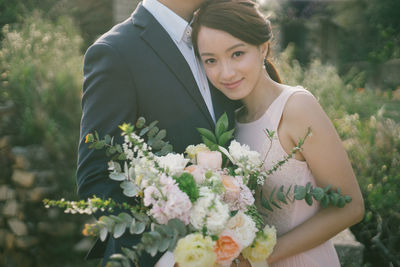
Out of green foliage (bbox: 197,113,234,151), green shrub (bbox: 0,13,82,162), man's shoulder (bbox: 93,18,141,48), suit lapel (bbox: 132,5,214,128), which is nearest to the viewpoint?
green foliage (bbox: 197,113,234,151)

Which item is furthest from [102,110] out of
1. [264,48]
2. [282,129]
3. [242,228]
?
[264,48]

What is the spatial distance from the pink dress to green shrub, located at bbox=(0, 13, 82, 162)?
92.5 inches

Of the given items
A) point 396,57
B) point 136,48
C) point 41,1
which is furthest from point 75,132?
point 396,57

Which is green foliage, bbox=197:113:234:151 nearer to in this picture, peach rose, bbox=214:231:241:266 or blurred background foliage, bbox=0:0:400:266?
peach rose, bbox=214:231:241:266

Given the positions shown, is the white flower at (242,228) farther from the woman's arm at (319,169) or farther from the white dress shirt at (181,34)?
the white dress shirt at (181,34)

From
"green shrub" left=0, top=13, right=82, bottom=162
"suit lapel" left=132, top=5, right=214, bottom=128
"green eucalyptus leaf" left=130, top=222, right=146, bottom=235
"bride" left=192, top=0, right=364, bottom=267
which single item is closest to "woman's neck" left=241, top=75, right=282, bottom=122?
"bride" left=192, top=0, right=364, bottom=267

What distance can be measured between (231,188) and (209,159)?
155 millimetres

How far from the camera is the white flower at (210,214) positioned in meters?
1.48

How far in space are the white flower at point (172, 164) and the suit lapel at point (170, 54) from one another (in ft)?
Answer: 1.92

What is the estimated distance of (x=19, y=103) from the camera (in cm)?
415

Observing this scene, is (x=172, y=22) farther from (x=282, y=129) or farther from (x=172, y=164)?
(x=172, y=164)

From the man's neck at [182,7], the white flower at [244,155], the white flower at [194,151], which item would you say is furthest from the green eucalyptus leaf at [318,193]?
the man's neck at [182,7]

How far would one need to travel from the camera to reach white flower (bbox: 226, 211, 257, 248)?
1.57 meters

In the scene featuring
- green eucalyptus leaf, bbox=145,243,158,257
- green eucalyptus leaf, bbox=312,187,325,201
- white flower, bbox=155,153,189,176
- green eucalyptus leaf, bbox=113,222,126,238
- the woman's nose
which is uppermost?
the woman's nose
